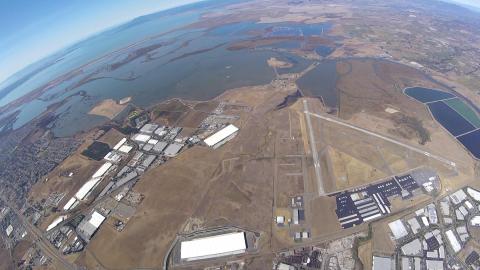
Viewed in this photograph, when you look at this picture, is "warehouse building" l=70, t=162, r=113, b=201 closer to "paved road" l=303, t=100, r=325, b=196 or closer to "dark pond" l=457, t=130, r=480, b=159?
"paved road" l=303, t=100, r=325, b=196

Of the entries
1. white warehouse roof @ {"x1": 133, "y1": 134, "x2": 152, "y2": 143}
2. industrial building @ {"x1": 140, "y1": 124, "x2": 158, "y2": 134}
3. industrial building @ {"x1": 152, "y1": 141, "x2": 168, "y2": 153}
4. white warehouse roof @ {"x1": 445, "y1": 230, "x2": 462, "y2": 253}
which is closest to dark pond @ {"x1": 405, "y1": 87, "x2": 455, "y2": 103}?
white warehouse roof @ {"x1": 445, "y1": 230, "x2": 462, "y2": 253}

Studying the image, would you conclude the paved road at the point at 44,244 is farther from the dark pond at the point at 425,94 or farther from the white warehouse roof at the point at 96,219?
the dark pond at the point at 425,94

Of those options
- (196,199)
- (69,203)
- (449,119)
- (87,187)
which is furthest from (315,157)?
(69,203)

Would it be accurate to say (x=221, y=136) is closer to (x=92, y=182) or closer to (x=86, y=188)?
(x=92, y=182)

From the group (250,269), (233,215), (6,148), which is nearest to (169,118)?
(233,215)

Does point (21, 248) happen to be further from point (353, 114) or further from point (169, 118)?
point (353, 114)
